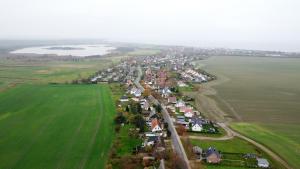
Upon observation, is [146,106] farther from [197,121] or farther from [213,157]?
[213,157]

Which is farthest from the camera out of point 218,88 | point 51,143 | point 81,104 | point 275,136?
point 218,88

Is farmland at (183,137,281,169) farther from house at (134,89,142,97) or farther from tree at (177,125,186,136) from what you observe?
house at (134,89,142,97)

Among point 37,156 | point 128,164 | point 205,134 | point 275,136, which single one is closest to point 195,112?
point 205,134

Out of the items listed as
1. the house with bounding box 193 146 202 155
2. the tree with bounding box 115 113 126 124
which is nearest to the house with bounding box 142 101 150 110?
the tree with bounding box 115 113 126 124

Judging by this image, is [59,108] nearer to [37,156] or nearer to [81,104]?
[81,104]

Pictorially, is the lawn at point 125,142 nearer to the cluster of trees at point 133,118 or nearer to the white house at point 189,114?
the cluster of trees at point 133,118

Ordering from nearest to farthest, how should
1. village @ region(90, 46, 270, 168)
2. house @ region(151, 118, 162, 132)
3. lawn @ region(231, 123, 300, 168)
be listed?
village @ region(90, 46, 270, 168)
lawn @ region(231, 123, 300, 168)
house @ region(151, 118, 162, 132)

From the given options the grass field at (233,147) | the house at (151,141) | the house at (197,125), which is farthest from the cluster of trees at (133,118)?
the grass field at (233,147)
